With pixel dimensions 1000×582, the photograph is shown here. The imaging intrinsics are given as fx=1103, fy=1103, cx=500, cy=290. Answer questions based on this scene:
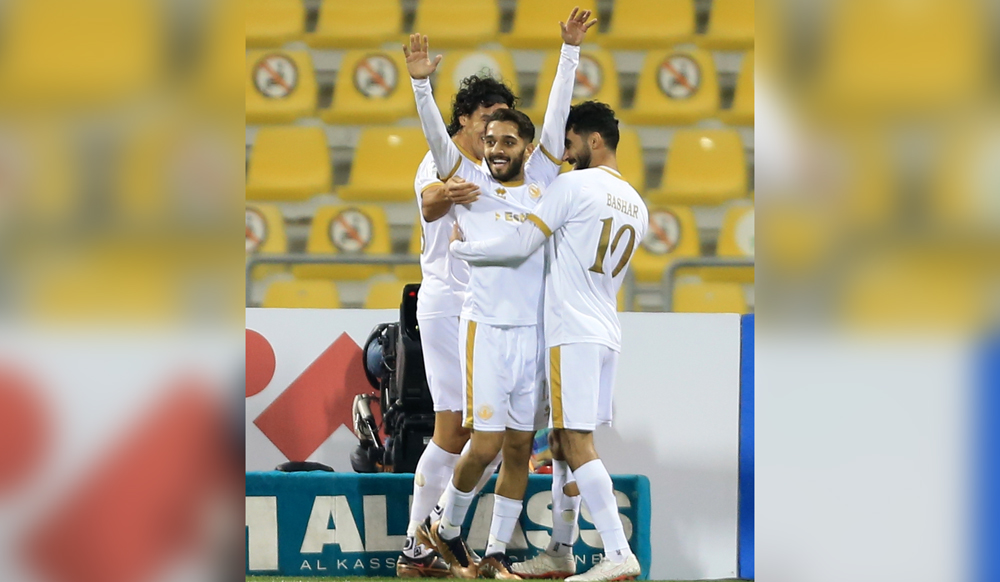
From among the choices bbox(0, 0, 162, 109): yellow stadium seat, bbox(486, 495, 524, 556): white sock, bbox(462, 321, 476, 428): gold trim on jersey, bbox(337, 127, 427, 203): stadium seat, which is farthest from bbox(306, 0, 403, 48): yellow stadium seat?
bbox(0, 0, 162, 109): yellow stadium seat

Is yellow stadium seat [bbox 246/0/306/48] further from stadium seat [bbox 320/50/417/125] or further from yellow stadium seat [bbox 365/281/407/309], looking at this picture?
yellow stadium seat [bbox 365/281/407/309]

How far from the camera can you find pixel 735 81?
845cm

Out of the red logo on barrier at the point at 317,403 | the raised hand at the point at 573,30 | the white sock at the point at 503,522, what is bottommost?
the white sock at the point at 503,522

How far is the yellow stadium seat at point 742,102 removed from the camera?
822cm

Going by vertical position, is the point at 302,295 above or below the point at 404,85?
below

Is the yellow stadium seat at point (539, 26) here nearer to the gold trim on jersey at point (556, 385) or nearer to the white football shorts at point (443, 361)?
the white football shorts at point (443, 361)

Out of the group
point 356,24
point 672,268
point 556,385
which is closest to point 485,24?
point 356,24

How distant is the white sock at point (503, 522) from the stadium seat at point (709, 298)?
3.56 m

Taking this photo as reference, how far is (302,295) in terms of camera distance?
7535 mm

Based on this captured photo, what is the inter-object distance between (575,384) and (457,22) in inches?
→ 204

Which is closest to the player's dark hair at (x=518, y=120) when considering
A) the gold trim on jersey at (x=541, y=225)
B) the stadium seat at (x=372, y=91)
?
the gold trim on jersey at (x=541, y=225)

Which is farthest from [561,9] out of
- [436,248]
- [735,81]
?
[436,248]

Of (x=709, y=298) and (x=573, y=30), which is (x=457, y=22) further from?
(x=573, y=30)

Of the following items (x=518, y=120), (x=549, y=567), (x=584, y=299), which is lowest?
(x=549, y=567)
